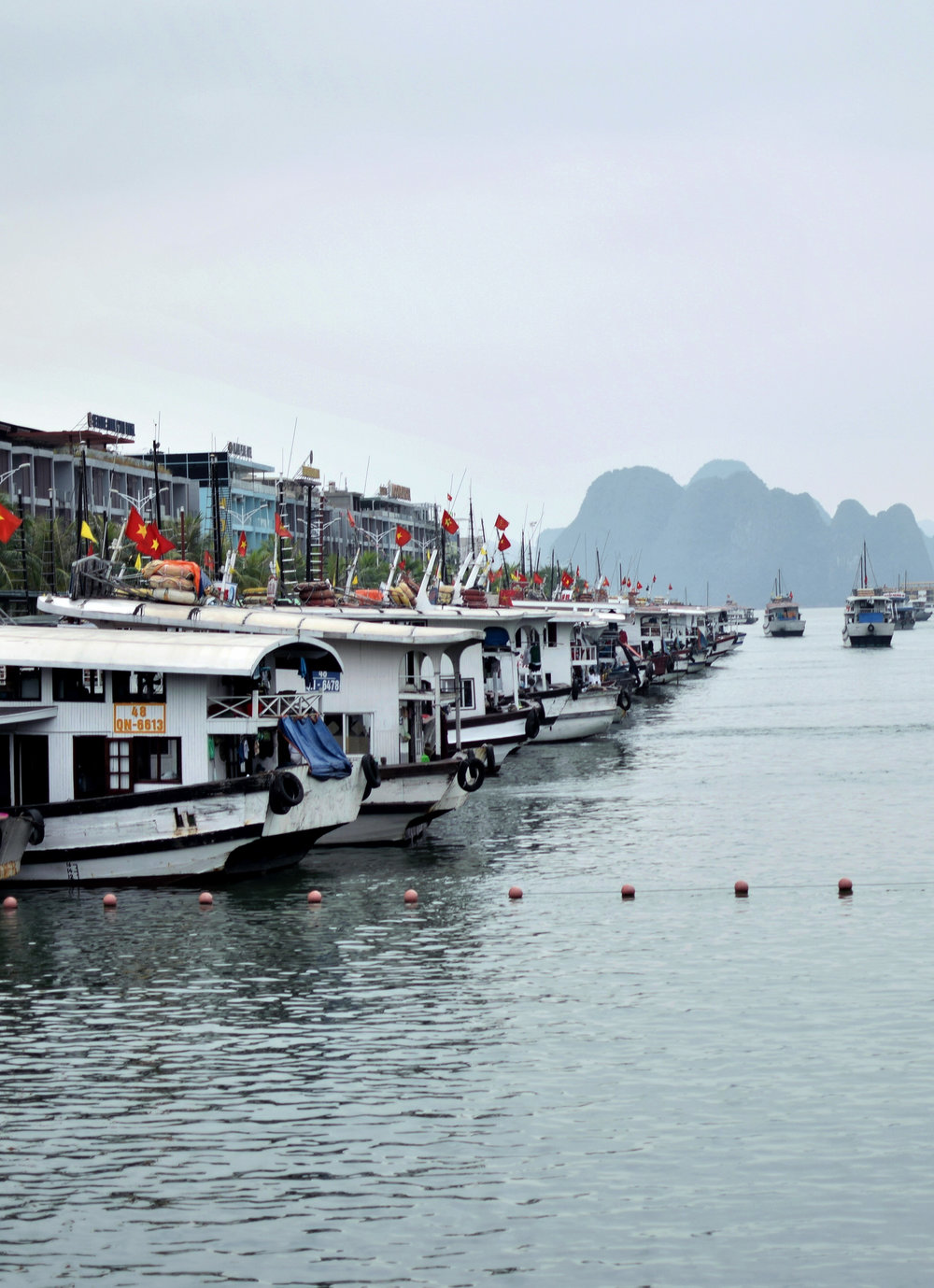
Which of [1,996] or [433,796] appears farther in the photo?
[433,796]

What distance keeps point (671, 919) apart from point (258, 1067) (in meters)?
11.5

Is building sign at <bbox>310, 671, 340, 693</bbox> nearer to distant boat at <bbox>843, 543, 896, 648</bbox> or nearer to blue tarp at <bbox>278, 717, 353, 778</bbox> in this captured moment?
blue tarp at <bbox>278, 717, 353, 778</bbox>

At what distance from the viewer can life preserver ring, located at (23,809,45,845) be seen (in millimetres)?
31859

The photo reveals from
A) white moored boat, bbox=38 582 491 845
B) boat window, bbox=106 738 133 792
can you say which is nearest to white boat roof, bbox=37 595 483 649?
white moored boat, bbox=38 582 491 845

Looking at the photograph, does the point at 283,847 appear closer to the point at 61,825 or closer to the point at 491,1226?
the point at 61,825

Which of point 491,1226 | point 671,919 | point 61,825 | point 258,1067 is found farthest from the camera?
point 61,825

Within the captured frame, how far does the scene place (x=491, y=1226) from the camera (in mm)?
15469

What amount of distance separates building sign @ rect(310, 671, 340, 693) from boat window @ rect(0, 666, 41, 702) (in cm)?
701

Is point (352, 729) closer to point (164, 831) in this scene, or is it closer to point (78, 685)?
point (164, 831)

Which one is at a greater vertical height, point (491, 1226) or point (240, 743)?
point (240, 743)

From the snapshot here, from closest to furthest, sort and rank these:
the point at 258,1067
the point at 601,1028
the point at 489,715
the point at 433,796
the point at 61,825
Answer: the point at 258,1067
the point at 601,1028
the point at 61,825
the point at 433,796
the point at 489,715

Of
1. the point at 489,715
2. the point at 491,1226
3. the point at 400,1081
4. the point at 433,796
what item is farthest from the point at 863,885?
the point at 489,715

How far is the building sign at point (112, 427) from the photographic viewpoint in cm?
13850

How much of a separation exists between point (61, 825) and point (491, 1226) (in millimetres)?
18891
